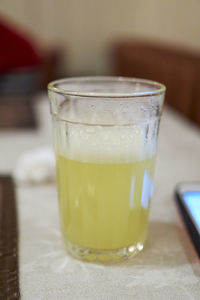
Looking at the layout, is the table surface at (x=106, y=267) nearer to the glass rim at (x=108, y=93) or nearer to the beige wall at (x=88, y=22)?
the glass rim at (x=108, y=93)

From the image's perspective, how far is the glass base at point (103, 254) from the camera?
386 millimetres

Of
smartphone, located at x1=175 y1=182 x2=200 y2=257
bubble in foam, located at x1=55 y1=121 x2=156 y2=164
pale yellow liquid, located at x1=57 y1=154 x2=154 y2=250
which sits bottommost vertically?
smartphone, located at x1=175 y1=182 x2=200 y2=257

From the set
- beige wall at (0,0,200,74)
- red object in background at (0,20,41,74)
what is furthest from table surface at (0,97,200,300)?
beige wall at (0,0,200,74)

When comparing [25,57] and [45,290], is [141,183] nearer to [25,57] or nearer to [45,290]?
[45,290]

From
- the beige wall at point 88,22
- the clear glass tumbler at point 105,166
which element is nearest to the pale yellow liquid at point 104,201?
the clear glass tumbler at point 105,166

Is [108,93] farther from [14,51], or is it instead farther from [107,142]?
[14,51]

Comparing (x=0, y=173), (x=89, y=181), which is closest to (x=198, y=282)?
(x=89, y=181)

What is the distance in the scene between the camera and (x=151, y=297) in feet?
1.08

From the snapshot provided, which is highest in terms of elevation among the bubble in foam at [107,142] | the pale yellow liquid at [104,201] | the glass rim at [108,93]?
the glass rim at [108,93]

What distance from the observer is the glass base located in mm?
386

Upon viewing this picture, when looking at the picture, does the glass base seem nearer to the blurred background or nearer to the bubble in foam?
the bubble in foam

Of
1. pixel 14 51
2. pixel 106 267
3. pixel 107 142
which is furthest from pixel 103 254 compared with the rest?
Result: pixel 14 51

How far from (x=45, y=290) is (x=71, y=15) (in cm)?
336

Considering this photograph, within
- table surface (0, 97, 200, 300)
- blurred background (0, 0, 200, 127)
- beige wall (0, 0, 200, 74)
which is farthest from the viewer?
beige wall (0, 0, 200, 74)
